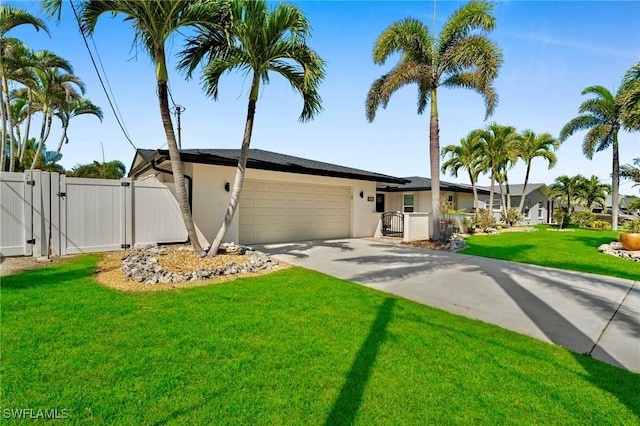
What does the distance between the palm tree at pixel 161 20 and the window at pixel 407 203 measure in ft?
59.5

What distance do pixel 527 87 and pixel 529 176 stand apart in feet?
51.8

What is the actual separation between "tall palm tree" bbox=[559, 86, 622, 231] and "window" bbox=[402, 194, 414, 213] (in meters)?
12.0

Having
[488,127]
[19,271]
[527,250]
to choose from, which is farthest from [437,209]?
[488,127]

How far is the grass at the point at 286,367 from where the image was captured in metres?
2.22

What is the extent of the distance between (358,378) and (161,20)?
689 cm

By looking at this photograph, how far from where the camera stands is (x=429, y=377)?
2.69 meters

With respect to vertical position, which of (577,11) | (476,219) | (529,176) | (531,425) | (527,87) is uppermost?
(577,11)

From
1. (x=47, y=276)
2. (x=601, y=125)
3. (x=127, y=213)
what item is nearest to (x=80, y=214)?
(x=127, y=213)

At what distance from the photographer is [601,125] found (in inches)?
787

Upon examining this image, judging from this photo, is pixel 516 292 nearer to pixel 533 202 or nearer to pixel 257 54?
pixel 257 54

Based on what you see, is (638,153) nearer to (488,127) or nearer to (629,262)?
(488,127)

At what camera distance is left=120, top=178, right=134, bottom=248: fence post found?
27.2 ft

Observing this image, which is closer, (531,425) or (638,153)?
(531,425)

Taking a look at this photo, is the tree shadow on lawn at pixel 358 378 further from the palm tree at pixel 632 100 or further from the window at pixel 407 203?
the window at pixel 407 203
